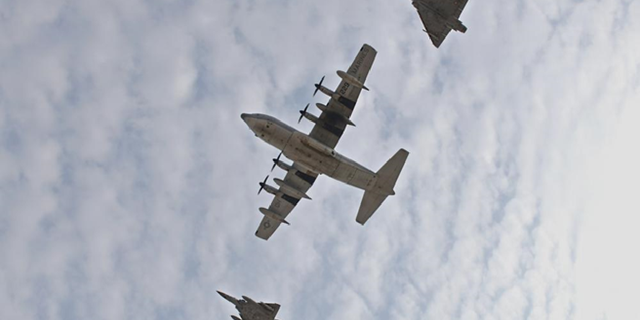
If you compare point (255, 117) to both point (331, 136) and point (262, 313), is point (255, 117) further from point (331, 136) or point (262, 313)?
point (262, 313)

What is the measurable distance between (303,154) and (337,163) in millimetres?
2932

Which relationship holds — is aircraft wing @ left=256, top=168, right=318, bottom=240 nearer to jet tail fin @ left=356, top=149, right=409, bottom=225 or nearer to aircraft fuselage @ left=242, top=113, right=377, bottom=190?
aircraft fuselage @ left=242, top=113, right=377, bottom=190

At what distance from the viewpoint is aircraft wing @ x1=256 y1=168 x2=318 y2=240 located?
50094 mm

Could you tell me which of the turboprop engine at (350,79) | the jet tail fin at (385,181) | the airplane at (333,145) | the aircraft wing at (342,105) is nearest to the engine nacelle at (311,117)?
the airplane at (333,145)

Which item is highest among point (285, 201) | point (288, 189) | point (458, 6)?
point (458, 6)

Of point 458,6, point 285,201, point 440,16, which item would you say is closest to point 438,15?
point 440,16

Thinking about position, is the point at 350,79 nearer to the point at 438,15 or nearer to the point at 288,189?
the point at 438,15

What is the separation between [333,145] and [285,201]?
7849mm

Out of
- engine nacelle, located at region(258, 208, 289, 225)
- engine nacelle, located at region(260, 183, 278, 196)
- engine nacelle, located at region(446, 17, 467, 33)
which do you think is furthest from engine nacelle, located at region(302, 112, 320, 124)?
engine nacelle, located at region(446, 17, 467, 33)

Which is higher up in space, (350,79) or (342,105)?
(350,79)

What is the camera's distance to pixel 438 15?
135 ft

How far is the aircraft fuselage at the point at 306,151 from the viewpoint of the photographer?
140 ft

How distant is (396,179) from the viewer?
150 feet

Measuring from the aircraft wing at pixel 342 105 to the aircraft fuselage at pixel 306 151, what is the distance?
9.00ft
